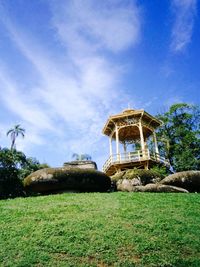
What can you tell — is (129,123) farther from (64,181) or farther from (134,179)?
(64,181)

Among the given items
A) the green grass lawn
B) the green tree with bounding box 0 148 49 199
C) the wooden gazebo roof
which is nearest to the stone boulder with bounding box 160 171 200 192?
the green grass lawn

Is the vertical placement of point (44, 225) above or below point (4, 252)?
above

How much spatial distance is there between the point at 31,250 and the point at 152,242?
9.92ft

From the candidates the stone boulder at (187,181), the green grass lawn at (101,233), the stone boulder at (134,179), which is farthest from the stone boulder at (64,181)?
the stone boulder at (187,181)

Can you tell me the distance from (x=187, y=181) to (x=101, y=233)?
8739 millimetres

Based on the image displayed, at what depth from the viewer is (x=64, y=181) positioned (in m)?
16.0

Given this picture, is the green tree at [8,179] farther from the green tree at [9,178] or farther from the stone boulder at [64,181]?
the stone boulder at [64,181]

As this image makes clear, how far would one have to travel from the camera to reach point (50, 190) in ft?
53.7

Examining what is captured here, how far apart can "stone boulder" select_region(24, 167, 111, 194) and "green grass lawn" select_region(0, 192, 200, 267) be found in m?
3.06

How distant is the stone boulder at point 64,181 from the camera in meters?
16.0

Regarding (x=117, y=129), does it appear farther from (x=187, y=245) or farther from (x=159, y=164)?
(x=187, y=245)

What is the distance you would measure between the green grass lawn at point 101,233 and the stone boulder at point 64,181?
3.06 m

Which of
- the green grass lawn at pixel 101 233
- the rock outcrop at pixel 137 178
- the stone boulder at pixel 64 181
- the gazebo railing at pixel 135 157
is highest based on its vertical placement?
the gazebo railing at pixel 135 157

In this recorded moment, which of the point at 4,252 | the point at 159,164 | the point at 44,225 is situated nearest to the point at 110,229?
the point at 44,225
